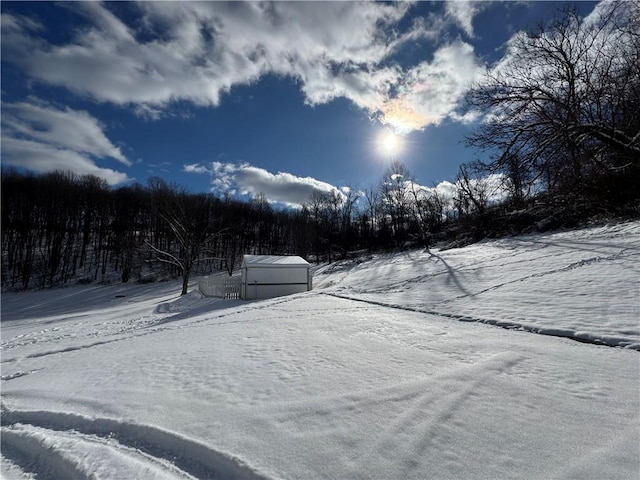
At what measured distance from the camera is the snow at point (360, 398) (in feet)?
7.68

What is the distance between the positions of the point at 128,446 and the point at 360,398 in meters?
2.27

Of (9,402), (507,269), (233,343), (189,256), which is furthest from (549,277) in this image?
(189,256)

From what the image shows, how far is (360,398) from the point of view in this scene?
10.6 ft

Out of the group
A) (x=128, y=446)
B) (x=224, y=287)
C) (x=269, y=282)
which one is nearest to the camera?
(x=128, y=446)

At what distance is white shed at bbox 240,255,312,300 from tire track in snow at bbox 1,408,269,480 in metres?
15.5

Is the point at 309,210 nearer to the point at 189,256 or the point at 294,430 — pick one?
the point at 189,256

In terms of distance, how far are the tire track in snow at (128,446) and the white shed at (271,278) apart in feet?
50.8

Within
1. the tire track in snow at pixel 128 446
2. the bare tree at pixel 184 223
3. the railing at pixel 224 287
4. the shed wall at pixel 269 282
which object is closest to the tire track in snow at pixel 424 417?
the tire track in snow at pixel 128 446

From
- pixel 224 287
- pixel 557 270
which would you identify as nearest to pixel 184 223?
pixel 224 287

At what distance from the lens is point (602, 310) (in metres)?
5.63

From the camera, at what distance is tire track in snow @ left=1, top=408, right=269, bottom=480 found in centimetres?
235

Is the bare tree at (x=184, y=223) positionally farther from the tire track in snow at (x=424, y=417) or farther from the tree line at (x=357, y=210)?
the tire track in snow at (x=424, y=417)

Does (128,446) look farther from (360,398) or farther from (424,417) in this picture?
(424,417)

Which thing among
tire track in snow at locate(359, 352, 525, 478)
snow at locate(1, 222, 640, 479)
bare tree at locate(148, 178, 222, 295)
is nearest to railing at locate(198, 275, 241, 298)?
bare tree at locate(148, 178, 222, 295)
